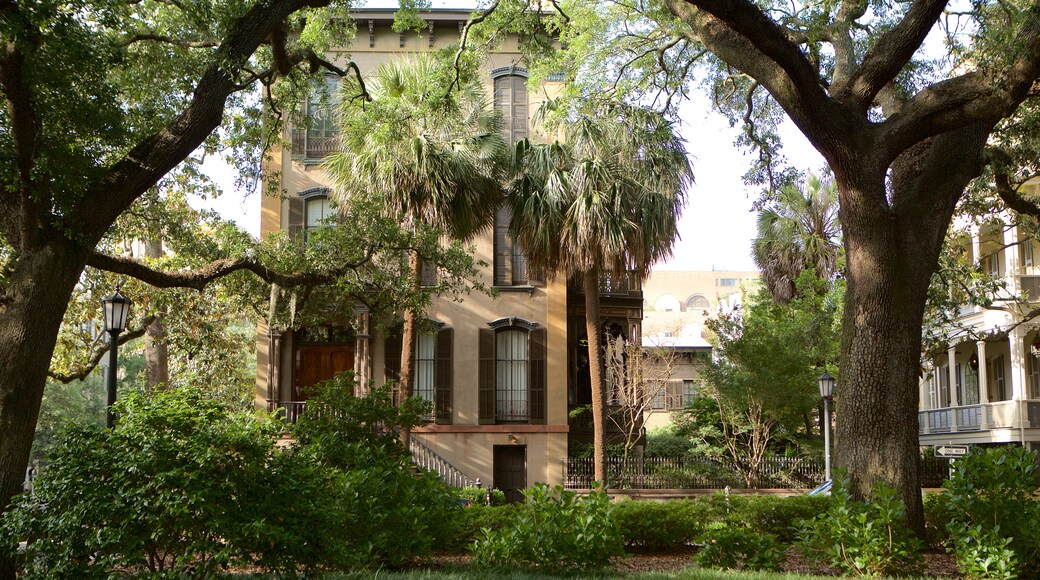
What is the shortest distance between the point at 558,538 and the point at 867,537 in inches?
123

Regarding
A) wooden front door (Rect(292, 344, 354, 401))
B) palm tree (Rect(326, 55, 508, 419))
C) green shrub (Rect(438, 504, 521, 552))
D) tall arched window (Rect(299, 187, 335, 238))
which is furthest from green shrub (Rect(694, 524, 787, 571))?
tall arched window (Rect(299, 187, 335, 238))

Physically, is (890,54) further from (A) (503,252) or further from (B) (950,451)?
(B) (950,451)

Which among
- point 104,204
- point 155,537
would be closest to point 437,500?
point 155,537

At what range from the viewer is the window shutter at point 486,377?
2519 centimetres

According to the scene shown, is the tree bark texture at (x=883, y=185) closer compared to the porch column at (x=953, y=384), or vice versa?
the tree bark texture at (x=883, y=185)

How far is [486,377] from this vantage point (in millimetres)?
25344

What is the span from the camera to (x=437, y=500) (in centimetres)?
1027

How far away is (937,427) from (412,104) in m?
21.8

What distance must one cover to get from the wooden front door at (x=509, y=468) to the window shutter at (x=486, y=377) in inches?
37.1

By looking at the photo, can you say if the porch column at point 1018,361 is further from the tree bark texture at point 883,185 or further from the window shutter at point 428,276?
the tree bark texture at point 883,185

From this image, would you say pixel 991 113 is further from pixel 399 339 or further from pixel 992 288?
pixel 399 339

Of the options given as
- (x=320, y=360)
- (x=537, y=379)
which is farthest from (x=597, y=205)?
(x=320, y=360)

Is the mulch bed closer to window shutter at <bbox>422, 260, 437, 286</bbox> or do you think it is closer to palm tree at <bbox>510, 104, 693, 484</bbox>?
palm tree at <bbox>510, 104, 693, 484</bbox>

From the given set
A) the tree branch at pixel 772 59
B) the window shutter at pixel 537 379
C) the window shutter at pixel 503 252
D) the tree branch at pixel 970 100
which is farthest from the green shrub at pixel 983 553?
the window shutter at pixel 503 252
